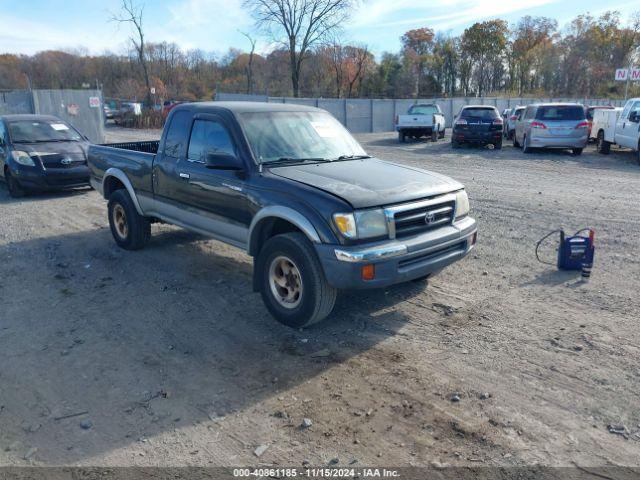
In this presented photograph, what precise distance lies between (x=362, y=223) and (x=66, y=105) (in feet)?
70.9

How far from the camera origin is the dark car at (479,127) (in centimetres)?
2017

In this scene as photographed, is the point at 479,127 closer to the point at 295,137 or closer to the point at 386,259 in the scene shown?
the point at 295,137

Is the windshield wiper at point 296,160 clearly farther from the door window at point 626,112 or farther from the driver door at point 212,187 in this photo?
the door window at point 626,112

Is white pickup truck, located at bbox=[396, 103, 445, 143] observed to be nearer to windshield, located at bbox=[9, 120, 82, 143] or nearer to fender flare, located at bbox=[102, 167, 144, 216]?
windshield, located at bbox=[9, 120, 82, 143]

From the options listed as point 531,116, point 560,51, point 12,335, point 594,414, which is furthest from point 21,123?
point 560,51

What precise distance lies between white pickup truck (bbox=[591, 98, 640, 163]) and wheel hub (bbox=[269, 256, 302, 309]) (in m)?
14.9

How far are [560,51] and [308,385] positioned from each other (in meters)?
77.9

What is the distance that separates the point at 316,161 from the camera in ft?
18.0

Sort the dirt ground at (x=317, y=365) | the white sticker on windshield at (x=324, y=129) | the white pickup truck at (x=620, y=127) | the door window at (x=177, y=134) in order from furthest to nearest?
the white pickup truck at (x=620, y=127), the door window at (x=177, y=134), the white sticker on windshield at (x=324, y=129), the dirt ground at (x=317, y=365)

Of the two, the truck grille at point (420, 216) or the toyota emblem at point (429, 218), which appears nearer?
the truck grille at point (420, 216)

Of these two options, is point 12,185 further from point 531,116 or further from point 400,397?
point 531,116

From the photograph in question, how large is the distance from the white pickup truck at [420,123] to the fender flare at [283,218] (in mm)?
20952

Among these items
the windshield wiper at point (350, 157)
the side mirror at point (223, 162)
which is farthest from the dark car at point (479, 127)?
the side mirror at point (223, 162)

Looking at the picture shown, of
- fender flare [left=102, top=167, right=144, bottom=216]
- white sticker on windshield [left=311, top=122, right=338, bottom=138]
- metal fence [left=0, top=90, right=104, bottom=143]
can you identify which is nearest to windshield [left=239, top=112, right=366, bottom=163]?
white sticker on windshield [left=311, top=122, right=338, bottom=138]
